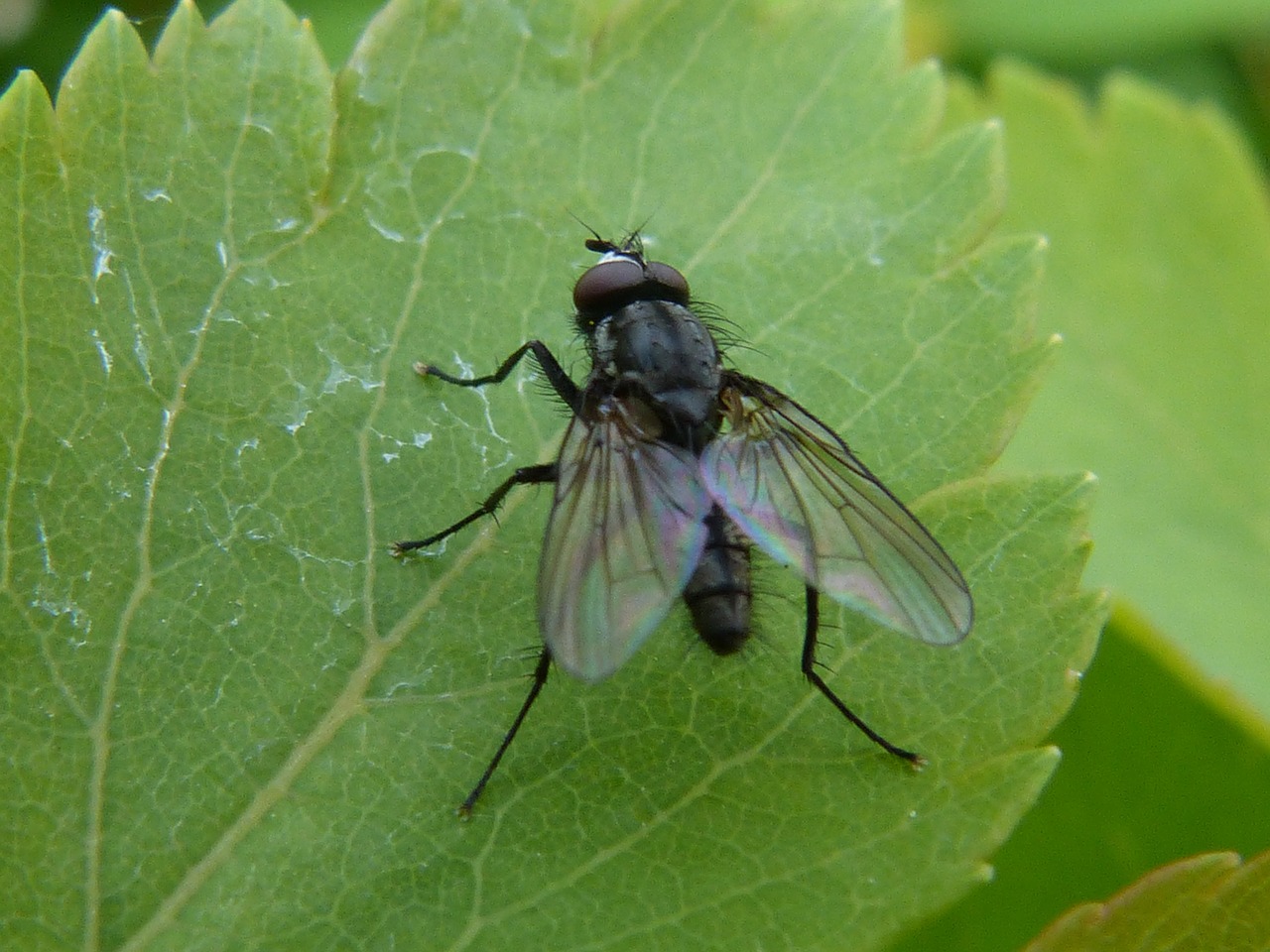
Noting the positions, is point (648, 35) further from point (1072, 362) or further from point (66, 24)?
point (66, 24)

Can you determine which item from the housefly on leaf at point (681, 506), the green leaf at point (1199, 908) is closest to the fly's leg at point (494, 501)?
the housefly on leaf at point (681, 506)

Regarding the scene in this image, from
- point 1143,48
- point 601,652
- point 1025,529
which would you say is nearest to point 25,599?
point 601,652

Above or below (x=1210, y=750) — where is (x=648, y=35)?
above

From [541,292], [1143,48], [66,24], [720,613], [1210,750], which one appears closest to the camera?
[720,613]

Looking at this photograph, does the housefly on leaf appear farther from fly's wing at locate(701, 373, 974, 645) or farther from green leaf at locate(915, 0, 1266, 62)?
green leaf at locate(915, 0, 1266, 62)

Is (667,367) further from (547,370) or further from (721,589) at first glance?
(721,589)

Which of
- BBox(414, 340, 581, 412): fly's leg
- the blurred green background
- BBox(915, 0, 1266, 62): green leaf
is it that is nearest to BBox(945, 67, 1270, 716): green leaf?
the blurred green background

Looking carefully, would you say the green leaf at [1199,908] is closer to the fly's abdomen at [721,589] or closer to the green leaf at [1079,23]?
the fly's abdomen at [721,589]
